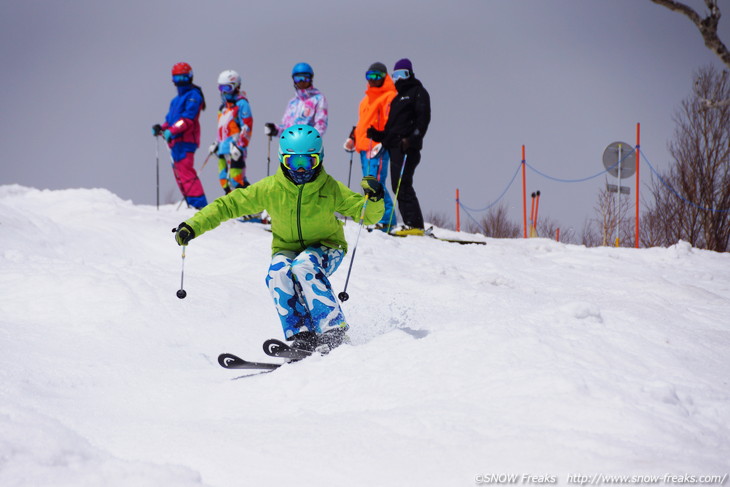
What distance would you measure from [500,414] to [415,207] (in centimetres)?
722

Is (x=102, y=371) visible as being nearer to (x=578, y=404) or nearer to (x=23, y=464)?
(x=23, y=464)

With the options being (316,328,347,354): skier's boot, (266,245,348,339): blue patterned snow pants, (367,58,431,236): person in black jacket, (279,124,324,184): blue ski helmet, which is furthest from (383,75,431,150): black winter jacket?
(316,328,347,354): skier's boot

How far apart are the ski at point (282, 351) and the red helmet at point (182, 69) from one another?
7265mm

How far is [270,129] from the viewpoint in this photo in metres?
11.5

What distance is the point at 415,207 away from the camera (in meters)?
9.90

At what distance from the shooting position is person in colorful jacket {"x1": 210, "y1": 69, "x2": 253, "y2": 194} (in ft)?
34.8

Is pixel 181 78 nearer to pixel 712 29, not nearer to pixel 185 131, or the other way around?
pixel 185 131

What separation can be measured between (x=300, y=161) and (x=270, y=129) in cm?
725

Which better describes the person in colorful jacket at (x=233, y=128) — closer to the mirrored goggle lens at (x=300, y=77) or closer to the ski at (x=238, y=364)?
the mirrored goggle lens at (x=300, y=77)

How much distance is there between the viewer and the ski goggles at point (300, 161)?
14.5 ft

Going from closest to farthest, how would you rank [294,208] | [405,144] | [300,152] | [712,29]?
[300,152], [294,208], [712,29], [405,144]

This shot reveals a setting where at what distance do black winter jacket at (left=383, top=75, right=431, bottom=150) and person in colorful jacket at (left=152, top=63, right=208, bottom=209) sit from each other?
3.07m

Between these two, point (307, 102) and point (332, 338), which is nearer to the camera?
point (332, 338)

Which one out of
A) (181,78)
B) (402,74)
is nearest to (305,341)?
(402,74)
